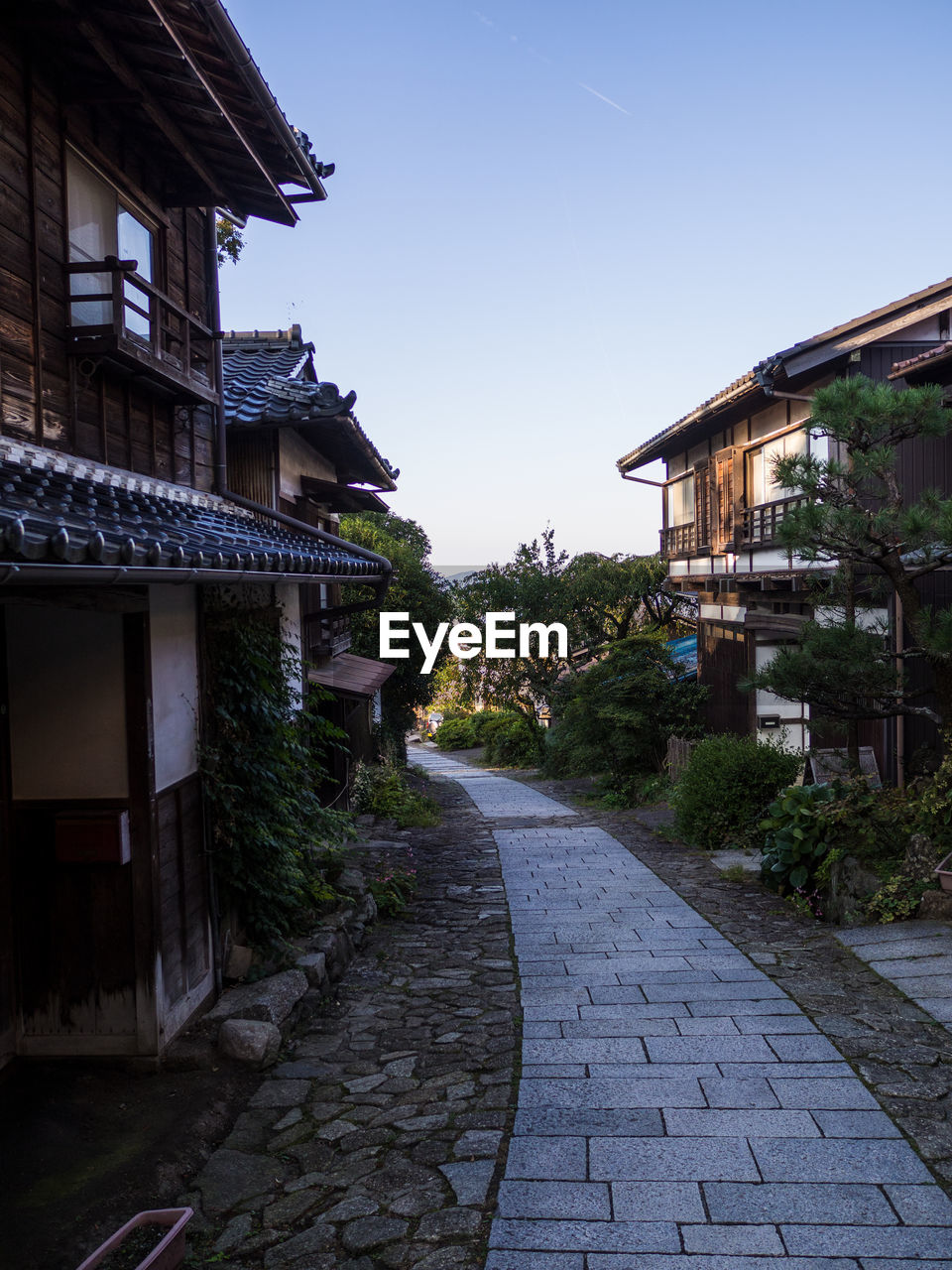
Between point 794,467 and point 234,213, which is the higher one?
point 234,213

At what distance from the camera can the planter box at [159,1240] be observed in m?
3.52

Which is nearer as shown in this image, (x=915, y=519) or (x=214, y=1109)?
(x=214, y=1109)

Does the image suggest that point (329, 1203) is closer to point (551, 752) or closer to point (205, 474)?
point (205, 474)

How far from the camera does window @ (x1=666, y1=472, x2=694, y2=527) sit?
2270 centimetres

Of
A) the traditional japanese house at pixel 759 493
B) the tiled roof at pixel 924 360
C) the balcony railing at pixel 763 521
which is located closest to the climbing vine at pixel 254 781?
the traditional japanese house at pixel 759 493

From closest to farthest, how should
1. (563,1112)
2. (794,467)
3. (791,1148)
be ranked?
(791,1148) < (563,1112) < (794,467)

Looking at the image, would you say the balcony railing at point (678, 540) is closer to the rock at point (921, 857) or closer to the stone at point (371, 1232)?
the rock at point (921, 857)

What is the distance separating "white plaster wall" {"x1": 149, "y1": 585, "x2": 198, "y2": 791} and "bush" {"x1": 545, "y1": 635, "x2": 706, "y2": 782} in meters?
15.7

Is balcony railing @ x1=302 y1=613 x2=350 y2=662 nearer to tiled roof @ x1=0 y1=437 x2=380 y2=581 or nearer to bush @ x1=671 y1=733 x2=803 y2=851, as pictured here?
tiled roof @ x1=0 y1=437 x2=380 y2=581

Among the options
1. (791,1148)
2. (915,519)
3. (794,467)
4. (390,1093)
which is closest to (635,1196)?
(791,1148)

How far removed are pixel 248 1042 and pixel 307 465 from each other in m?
9.34

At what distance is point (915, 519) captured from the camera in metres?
7.77

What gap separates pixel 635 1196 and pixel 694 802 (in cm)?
944

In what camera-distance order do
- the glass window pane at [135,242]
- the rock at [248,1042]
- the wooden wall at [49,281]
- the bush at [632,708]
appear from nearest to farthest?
the wooden wall at [49,281], the rock at [248,1042], the glass window pane at [135,242], the bush at [632,708]
